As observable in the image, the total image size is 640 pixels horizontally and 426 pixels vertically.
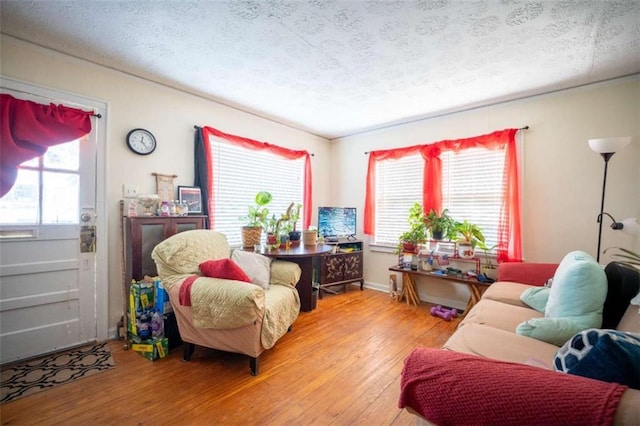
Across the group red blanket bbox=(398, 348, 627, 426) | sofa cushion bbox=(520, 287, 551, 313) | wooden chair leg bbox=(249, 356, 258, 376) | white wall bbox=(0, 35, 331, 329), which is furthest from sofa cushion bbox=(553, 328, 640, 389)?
white wall bbox=(0, 35, 331, 329)

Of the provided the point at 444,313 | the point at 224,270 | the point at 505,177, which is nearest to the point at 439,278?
the point at 444,313

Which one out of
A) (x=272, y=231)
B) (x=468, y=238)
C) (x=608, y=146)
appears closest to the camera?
(x=608, y=146)

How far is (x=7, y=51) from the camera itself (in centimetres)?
193

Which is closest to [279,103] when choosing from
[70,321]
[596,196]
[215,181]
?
[215,181]

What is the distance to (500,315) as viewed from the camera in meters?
1.80

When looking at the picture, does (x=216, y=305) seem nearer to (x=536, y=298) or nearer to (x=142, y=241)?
(x=142, y=241)

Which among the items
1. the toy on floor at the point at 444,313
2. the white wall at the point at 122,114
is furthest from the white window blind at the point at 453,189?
the white wall at the point at 122,114

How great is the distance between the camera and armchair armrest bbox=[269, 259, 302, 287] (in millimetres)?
2465

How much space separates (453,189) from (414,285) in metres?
1.33

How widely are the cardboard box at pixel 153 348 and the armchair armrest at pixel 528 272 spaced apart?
307 cm

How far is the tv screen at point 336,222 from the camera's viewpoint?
3.66 meters

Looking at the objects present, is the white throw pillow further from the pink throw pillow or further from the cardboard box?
the cardboard box

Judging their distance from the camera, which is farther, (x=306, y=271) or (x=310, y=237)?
(x=310, y=237)

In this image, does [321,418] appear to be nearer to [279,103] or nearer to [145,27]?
[145,27]
